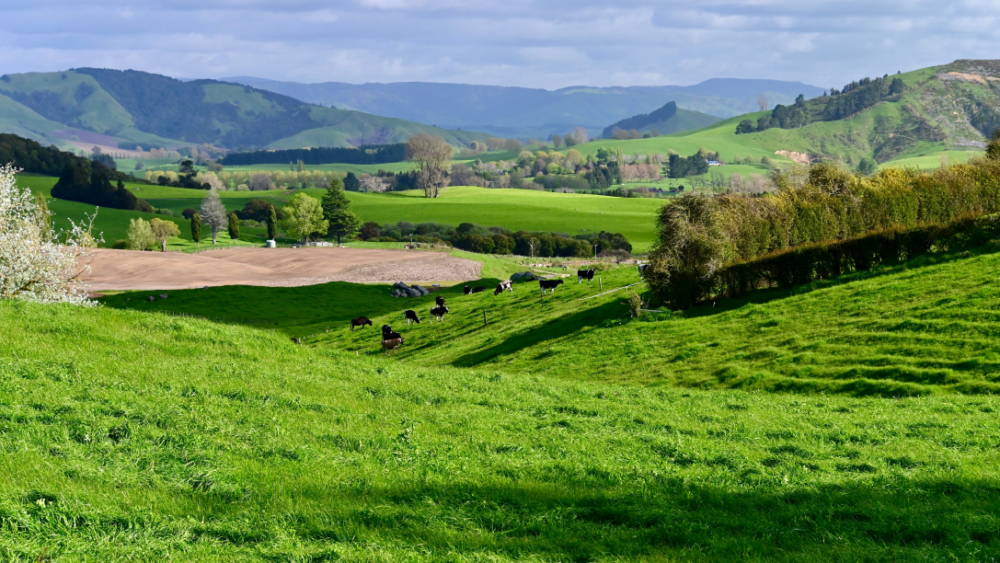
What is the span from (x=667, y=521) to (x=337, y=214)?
15750 cm

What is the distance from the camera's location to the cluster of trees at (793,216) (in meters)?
37.6

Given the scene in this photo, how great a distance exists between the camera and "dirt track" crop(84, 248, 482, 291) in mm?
93875

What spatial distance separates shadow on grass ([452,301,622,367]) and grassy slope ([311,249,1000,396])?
8 cm

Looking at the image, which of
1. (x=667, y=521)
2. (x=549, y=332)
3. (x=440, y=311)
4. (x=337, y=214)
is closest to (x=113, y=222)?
(x=337, y=214)

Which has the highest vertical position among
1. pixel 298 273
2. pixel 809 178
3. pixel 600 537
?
pixel 809 178

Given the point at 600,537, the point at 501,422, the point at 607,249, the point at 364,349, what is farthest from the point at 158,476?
the point at 607,249

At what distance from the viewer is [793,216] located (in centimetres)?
4050

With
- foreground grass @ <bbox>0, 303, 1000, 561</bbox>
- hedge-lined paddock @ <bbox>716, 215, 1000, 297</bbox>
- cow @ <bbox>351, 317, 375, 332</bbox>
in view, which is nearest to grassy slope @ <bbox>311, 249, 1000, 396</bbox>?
hedge-lined paddock @ <bbox>716, 215, 1000, 297</bbox>

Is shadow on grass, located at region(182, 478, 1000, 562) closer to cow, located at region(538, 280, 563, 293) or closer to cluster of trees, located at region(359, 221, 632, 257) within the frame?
cow, located at region(538, 280, 563, 293)

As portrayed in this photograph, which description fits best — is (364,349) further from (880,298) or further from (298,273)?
(298,273)

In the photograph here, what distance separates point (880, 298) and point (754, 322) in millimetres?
5059

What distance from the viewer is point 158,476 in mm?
10719

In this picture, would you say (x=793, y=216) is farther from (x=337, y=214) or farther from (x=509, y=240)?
(x=337, y=214)

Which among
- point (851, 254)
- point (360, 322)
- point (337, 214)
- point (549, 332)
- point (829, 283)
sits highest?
point (851, 254)
